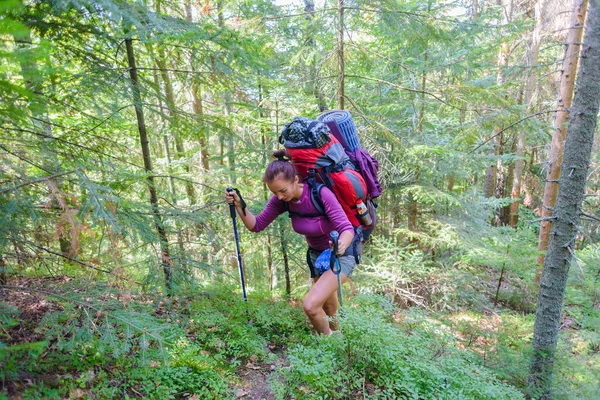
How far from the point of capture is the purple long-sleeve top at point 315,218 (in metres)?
3.63

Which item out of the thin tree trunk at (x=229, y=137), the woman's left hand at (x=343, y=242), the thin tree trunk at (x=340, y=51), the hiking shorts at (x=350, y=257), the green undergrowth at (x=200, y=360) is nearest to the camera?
the green undergrowth at (x=200, y=360)

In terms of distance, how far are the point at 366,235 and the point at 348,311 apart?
124cm

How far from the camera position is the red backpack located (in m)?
3.77

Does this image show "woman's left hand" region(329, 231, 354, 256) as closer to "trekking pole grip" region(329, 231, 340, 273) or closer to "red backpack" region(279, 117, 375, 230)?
"trekking pole grip" region(329, 231, 340, 273)

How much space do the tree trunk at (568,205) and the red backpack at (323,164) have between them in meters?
2.98

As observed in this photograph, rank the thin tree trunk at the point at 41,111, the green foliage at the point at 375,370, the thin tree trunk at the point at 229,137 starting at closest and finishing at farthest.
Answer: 1. the thin tree trunk at the point at 41,111
2. the green foliage at the point at 375,370
3. the thin tree trunk at the point at 229,137

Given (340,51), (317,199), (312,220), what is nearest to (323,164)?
(317,199)

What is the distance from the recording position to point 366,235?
4359 mm

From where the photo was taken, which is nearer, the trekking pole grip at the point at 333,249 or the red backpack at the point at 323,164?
the trekking pole grip at the point at 333,249

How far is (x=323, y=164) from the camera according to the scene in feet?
12.5

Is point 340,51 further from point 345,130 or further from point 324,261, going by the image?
point 324,261

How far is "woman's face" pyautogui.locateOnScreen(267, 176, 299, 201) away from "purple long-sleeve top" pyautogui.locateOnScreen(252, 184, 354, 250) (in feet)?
0.50

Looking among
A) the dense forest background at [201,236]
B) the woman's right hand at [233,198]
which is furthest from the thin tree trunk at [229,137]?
the woman's right hand at [233,198]

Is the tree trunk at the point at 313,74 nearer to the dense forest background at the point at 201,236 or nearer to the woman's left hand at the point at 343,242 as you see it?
the dense forest background at the point at 201,236
